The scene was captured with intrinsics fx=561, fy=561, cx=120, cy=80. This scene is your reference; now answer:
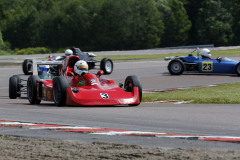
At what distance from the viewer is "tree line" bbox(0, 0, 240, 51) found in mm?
80938

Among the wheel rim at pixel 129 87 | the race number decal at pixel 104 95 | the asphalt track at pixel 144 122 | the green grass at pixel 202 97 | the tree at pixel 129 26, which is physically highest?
the tree at pixel 129 26

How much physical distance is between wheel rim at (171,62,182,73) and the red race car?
1242 cm

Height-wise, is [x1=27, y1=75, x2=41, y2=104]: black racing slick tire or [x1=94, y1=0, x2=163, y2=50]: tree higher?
[x1=94, y1=0, x2=163, y2=50]: tree

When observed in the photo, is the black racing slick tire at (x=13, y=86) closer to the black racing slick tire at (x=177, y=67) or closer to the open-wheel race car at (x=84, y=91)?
the open-wheel race car at (x=84, y=91)

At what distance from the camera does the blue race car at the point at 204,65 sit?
2530cm

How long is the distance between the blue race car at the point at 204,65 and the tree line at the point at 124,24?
53337 mm

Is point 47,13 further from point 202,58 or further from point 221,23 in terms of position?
point 202,58

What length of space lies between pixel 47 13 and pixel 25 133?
8004 centimetres

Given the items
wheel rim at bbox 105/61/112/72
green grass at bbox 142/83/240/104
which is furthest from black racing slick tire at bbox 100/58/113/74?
green grass at bbox 142/83/240/104

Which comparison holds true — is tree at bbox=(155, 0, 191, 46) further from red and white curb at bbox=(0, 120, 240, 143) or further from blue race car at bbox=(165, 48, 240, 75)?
red and white curb at bbox=(0, 120, 240, 143)

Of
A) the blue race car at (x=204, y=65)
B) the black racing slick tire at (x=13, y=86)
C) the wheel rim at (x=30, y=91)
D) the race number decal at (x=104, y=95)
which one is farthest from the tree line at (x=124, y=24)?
the race number decal at (x=104, y=95)

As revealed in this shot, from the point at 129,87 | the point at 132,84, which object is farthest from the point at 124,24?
the point at 132,84

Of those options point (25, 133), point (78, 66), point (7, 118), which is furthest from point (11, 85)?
point (25, 133)

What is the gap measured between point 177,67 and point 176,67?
0.05m
